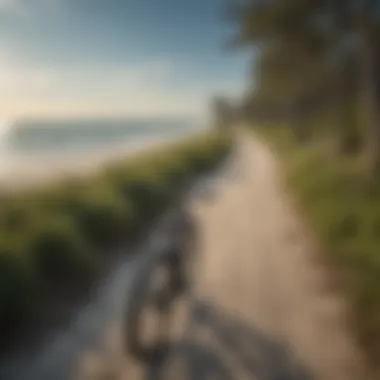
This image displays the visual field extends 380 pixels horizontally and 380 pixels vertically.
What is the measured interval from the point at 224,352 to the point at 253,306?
0.17m

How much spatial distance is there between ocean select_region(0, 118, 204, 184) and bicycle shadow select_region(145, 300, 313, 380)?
0.52m

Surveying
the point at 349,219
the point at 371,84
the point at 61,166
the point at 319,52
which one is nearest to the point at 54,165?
the point at 61,166

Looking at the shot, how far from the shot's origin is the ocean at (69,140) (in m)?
1.08

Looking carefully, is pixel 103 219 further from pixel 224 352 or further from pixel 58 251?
pixel 224 352

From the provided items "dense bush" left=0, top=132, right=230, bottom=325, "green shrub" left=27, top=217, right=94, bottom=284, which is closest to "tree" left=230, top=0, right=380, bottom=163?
"dense bush" left=0, top=132, right=230, bottom=325

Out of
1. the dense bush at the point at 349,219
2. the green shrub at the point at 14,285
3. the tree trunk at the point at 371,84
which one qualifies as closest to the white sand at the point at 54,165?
the green shrub at the point at 14,285

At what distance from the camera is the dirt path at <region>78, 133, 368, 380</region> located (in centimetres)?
118

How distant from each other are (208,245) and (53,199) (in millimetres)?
521

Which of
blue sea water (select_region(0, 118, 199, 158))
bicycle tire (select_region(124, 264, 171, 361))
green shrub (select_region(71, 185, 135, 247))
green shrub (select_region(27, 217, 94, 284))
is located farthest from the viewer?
green shrub (select_region(71, 185, 135, 247))

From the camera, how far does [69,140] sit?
1.08 m

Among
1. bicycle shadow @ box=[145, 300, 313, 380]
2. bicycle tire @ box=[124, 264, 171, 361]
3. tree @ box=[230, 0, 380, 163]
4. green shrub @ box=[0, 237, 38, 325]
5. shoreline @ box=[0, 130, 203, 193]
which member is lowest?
bicycle shadow @ box=[145, 300, 313, 380]

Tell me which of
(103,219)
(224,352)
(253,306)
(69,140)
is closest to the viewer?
(69,140)

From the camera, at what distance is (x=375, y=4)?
1.26 meters

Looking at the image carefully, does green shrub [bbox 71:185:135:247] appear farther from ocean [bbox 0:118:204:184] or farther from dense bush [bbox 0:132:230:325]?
ocean [bbox 0:118:204:184]
